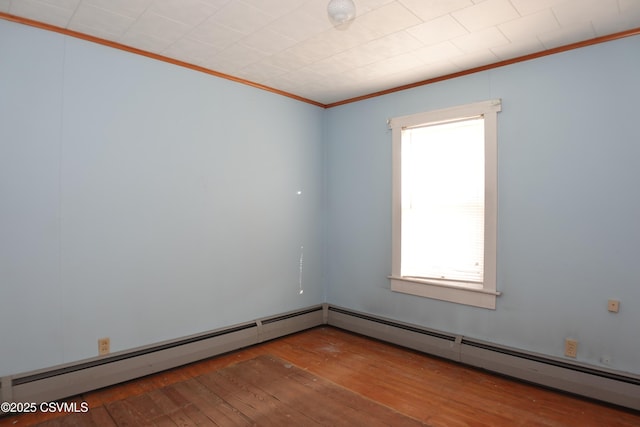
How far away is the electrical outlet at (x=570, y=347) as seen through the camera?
109 inches

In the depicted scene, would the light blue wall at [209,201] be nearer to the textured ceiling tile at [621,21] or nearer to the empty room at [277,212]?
the empty room at [277,212]

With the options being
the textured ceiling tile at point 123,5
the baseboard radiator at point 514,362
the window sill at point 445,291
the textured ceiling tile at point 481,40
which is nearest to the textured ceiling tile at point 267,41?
the textured ceiling tile at point 123,5

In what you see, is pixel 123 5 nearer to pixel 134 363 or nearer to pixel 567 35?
pixel 134 363

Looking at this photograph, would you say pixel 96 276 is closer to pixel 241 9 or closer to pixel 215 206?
pixel 215 206

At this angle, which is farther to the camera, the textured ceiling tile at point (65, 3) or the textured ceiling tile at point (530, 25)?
the textured ceiling tile at point (530, 25)

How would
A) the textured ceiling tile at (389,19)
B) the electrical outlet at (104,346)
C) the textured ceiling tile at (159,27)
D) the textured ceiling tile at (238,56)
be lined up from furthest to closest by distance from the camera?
1. the textured ceiling tile at (238,56)
2. the electrical outlet at (104,346)
3. the textured ceiling tile at (159,27)
4. the textured ceiling tile at (389,19)

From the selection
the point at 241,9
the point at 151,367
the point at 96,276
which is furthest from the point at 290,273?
the point at 241,9

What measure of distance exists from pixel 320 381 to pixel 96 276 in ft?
6.43

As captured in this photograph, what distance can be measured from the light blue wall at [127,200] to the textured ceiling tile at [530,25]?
2.32 metres

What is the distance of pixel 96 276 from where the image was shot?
9.07ft

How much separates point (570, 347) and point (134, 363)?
11.3ft

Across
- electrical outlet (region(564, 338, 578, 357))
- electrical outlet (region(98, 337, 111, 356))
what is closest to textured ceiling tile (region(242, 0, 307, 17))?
electrical outlet (region(98, 337, 111, 356))

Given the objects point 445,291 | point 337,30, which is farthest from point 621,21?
point 445,291

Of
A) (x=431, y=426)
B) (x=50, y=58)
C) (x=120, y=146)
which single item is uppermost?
(x=50, y=58)
